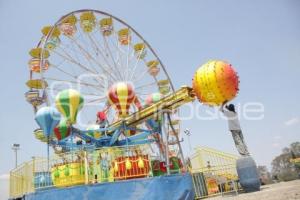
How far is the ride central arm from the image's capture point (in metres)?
11.0

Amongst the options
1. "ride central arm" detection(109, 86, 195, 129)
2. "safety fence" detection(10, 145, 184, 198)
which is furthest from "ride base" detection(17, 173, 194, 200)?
"ride central arm" detection(109, 86, 195, 129)

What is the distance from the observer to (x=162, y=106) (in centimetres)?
1188

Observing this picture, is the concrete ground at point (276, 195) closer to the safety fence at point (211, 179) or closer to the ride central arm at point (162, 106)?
the safety fence at point (211, 179)

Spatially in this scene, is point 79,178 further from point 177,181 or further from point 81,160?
point 177,181

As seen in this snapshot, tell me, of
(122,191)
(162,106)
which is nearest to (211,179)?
(162,106)

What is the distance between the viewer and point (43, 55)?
A: 1502 centimetres

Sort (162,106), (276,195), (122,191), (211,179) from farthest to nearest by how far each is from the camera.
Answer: (211,179)
(162,106)
(122,191)
(276,195)

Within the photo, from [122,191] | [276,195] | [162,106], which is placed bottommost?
[276,195]

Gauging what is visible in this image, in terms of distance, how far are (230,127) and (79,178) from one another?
5461 millimetres

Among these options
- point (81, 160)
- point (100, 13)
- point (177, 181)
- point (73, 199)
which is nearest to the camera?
point (73, 199)

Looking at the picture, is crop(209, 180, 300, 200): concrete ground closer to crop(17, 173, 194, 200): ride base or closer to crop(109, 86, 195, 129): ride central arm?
crop(17, 173, 194, 200): ride base

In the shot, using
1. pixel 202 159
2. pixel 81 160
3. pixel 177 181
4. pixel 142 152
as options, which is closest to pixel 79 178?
pixel 81 160

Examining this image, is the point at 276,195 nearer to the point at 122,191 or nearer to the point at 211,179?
the point at 122,191

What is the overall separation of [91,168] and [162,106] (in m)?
3.69
